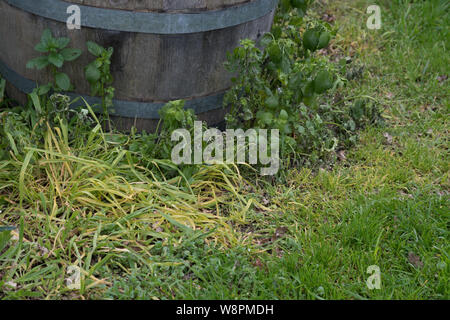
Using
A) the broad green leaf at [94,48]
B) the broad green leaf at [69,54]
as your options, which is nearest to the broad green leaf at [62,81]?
the broad green leaf at [69,54]

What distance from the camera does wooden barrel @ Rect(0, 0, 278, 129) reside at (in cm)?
263

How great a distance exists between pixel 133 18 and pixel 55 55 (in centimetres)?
45

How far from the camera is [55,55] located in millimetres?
2650

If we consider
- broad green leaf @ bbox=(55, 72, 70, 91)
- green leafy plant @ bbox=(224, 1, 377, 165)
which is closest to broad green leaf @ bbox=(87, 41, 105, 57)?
broad green leaf @ bbox=(55, 72, 70, 91)

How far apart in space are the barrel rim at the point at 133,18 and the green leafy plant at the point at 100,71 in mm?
117

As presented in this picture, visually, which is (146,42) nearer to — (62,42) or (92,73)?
(92,73)

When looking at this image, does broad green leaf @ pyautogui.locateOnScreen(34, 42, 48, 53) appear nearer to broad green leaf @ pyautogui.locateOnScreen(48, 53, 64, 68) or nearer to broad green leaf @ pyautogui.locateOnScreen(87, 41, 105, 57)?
broad green leaf @ pyautogui.locateOnScreen(48, 53, 64, 68)

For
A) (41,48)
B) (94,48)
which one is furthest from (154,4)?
(41,48)

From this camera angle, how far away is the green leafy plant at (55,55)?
8.66 feet

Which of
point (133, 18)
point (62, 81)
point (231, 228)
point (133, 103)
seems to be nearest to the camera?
point (231, 228)

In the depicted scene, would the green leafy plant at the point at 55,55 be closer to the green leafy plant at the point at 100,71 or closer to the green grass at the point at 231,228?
the green leafy plant at the point at 100,71
